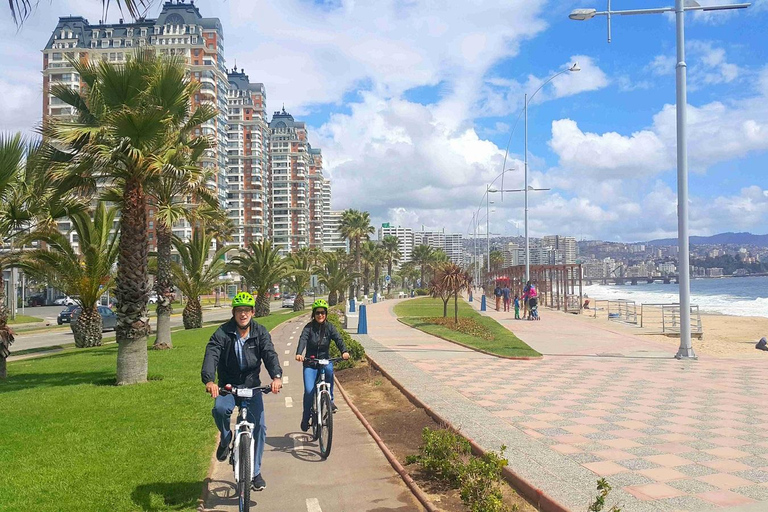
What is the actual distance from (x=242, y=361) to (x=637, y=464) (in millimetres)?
4101

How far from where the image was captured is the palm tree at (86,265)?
1981cm

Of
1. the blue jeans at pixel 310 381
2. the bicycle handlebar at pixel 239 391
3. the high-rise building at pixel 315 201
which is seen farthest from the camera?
the high-rise building at pixel 315 201

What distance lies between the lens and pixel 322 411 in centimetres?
724

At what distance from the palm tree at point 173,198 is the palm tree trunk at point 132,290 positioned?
1063mm

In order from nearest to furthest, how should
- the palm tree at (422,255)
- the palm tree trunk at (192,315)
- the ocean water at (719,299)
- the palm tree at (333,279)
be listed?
1. the palm tree trunk at (192,315)
2. the palm tree at (333,279)
3. the ocean water at (719,299)
4. the palm tree at (422,255)

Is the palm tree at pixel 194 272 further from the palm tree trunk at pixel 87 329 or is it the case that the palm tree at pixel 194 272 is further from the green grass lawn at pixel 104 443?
the green grass lawn at pixel 104 443

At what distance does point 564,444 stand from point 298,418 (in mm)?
3961

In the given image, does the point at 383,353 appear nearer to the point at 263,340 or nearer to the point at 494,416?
the point at 494,416

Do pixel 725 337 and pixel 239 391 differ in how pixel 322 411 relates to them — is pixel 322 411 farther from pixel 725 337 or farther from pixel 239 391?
pixel 725 337

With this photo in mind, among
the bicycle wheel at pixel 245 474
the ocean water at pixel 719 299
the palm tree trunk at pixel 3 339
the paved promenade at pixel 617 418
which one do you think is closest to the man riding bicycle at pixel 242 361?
the bicycle wheel at pixel 245 474

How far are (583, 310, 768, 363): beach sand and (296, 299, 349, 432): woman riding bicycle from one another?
14395 mm

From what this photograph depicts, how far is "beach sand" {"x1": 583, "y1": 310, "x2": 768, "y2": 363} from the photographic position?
21.3 metres

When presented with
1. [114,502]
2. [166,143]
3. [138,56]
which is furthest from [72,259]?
[114,502]

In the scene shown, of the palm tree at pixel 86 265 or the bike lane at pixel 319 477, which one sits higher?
the palm tree at pixel 86 265
